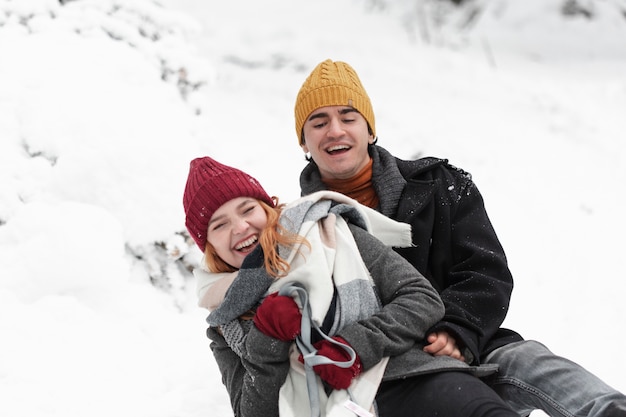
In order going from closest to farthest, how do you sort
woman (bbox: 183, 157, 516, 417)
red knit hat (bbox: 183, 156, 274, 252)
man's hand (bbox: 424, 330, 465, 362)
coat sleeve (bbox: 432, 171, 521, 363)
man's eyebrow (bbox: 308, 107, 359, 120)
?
woman (bbox: 183, 157, 516, 417), man's hand (bbox: 424, 330, 465, 362), coat sleeve (bbox: 432, 171, 521, 363), red knit hat (bbox: 183, 156, 274, 252), man's eyebrow (bbox: 308, 107, 359, 120)

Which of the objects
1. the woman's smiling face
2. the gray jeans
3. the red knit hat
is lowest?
the gray jeans

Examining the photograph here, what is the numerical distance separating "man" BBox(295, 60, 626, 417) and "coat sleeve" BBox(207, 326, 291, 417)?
48cm

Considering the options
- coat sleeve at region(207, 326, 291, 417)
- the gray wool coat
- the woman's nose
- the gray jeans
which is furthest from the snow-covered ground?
the gray jeans

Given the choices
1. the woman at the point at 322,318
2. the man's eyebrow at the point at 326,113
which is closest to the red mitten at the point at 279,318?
the woman at the point at 322,318

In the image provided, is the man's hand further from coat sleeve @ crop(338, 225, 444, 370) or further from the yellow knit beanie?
the yellow knit beanie

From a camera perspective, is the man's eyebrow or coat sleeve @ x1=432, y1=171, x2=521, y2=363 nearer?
coat sleeve @ x1=432, y1=171, x2=521, y2=363

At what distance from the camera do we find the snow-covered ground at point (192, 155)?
311cm

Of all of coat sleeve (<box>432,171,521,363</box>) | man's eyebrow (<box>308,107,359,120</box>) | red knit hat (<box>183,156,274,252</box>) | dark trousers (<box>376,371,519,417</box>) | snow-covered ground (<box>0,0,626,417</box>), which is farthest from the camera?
snow-covered ground (<box>0,0,626,417</box>)

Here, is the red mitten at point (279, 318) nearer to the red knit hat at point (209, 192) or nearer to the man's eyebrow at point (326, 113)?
the red knit hat at point (209, 192)

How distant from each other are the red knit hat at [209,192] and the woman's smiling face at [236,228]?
0.02 metres

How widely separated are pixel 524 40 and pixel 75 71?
6630mm

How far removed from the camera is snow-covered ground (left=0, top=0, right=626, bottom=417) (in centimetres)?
311

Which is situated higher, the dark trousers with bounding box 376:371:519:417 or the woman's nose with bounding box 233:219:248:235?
the woman's nose with bounding box 233:219:248:235

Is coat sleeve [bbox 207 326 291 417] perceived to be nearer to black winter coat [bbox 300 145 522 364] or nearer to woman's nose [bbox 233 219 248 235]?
woman's nose [bbox 233 219 248 235]
